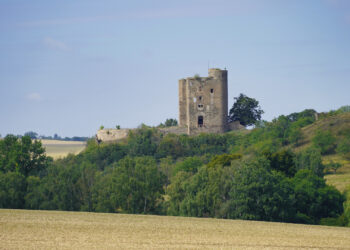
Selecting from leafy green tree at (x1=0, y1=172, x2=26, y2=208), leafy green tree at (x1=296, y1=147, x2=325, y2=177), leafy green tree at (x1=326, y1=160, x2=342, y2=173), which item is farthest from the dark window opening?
leafy green tree at (x1=0, y1=172, x2=26, y2=208)

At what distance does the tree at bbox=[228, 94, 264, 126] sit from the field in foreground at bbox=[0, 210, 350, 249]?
47.2 meters

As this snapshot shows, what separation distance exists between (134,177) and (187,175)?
4.44m

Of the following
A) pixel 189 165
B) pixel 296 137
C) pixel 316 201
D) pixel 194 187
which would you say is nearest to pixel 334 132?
pixel 296 137

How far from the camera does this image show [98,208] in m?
53.9

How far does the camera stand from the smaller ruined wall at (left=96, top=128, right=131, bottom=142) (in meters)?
89.6

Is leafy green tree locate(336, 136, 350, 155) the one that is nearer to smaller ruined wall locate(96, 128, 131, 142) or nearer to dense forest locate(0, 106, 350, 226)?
dense forest locate(0, 106, 350, 226)

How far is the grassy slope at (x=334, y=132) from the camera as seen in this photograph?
67.6 metres

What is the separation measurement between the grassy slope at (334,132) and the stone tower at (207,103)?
969 centimetres

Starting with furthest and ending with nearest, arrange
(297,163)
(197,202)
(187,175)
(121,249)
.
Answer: (297,163), (187,175), (197,202), (121,249)

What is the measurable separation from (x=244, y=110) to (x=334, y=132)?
38.7 ft

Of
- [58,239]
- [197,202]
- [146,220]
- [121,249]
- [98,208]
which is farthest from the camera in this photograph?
[98,208]

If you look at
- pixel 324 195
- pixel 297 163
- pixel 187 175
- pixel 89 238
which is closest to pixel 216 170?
pixel 187 175

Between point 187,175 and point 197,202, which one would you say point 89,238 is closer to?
point 197,202

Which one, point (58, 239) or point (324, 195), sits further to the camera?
point (324, 195)
